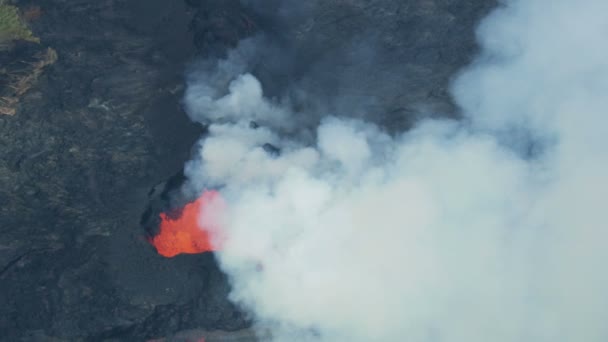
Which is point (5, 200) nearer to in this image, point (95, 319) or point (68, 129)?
point (68, 129)

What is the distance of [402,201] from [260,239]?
10.7 feet

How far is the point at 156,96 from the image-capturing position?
47.2 feet

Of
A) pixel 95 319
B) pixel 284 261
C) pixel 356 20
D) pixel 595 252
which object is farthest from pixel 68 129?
pixel 595 252

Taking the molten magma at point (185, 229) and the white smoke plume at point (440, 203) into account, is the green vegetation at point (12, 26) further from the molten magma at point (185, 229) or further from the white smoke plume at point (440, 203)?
the molten magma at point (185, 229)

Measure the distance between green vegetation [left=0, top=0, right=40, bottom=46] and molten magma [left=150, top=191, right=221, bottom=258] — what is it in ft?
17.5

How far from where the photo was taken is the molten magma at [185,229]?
13.3m

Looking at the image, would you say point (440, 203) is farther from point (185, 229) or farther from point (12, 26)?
point (12, 26)

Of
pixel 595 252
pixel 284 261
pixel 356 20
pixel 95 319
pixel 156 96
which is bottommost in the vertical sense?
pixel 95 319

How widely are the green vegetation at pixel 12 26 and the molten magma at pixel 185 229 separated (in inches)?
210

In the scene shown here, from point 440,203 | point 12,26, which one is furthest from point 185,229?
point 12,26

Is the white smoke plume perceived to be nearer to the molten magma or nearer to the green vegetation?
the molten magma

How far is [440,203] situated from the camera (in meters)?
13.8

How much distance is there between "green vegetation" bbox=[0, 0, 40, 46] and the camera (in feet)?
46.4

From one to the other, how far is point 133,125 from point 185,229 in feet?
9.15
